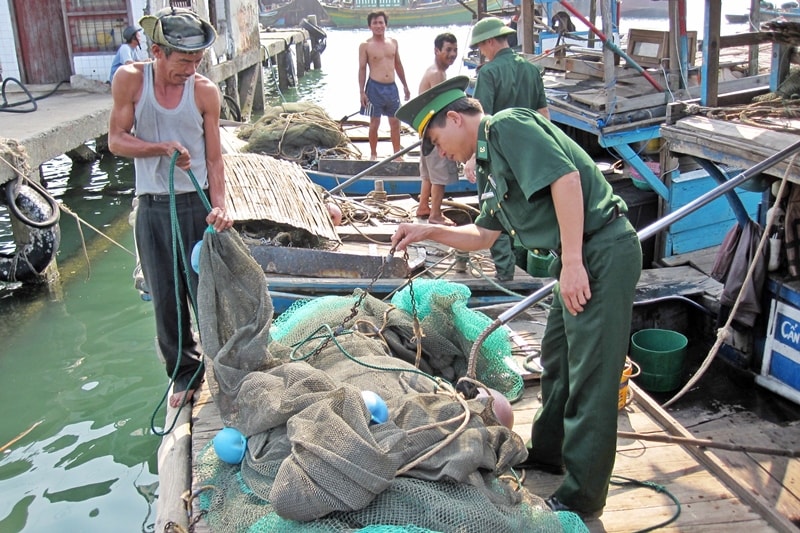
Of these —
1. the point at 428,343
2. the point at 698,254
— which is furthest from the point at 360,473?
the point at 698,254

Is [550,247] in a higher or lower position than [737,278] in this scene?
higher

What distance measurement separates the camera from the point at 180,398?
4.45 metres

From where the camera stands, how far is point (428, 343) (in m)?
4.52

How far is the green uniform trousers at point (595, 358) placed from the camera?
122 inches

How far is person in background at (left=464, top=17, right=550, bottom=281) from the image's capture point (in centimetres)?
646

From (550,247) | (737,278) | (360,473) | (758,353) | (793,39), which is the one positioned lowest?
(758,353)

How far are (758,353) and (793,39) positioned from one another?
2.45 m

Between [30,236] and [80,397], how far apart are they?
2650 mm

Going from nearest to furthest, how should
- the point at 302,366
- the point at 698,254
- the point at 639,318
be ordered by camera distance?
the point at 302,366
the point at 639,318
the point at 698,254

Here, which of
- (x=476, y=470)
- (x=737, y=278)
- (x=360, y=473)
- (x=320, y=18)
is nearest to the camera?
(x=360, y=473)

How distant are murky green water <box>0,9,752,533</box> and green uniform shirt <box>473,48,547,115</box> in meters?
3.70

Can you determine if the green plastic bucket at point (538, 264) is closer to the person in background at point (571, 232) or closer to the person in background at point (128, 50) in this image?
the person in background at point (571, 232)

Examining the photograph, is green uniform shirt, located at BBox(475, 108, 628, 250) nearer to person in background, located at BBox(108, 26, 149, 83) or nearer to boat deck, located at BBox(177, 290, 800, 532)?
boat deck, located at BBox(177, 290, 800, 532)

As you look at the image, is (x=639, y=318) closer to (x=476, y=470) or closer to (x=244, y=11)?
(x=476, y=470)
